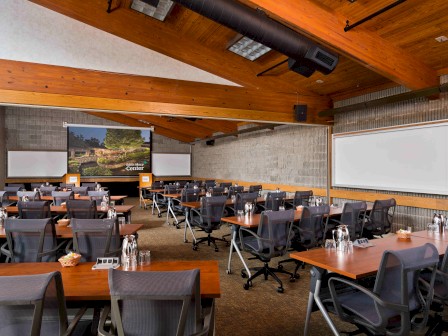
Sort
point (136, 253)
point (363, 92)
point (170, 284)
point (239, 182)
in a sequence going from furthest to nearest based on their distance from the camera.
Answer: point (239, 182)
point (363, 92)
point (136, 253)
point (170, 284)

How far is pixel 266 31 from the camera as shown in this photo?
4.62 metres

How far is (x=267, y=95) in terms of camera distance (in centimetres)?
812

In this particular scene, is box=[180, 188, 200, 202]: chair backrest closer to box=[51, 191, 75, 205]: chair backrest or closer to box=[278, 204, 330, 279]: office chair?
box=[51, 191, 75, 205]: chair backrest

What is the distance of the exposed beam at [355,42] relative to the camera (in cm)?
427

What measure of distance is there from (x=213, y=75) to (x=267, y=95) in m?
1.45

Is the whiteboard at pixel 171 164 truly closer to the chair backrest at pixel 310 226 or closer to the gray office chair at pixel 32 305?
the chair backrest at pixel 310 226

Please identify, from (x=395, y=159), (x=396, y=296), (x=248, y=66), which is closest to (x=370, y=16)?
(x=395, y=159)

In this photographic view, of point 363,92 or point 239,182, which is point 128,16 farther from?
point 239,182

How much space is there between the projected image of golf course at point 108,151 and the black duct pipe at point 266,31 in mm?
12221

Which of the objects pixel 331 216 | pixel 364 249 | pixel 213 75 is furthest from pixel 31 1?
pixel 364 249

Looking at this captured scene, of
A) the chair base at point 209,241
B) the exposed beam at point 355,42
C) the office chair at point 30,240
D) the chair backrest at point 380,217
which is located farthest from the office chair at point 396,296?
the chair base at point 209,241

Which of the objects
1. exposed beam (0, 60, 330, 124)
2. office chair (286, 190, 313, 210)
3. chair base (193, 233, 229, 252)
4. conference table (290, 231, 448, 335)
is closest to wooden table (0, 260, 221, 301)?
conference table (290, 231, 448, 335)

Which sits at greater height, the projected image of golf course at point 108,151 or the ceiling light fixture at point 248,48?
the ceiling light fixture at point 248,48

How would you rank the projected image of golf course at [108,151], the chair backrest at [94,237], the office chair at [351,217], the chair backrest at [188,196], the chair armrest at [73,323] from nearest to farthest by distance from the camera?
the chair armrest at [73,323] → the chair backrest at [94,237] → the office chair at [351,217] → the chair backrest at [188,196] → the projected image of golf course at [108,151]
